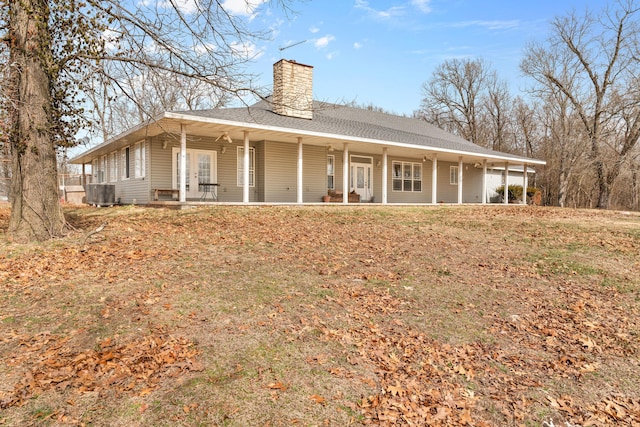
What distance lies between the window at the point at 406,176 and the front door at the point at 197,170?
9.53m

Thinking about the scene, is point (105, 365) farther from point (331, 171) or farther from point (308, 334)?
point (331, 171)

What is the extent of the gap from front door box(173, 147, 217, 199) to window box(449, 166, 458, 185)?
1419 cm

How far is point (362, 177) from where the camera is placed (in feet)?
61.8

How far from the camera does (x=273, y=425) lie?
2.73 m

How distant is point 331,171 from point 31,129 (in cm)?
1223

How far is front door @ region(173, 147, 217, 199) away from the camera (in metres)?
13.9

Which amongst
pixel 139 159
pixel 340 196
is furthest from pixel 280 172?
pixel 139 159

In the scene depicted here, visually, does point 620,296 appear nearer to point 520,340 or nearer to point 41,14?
point 520,340

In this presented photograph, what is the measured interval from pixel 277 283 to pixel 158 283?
1581 mm

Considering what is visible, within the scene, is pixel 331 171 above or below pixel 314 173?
→ above

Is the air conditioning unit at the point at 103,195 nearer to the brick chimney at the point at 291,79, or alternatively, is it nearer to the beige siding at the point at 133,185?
the beige siding at the point at 133,185

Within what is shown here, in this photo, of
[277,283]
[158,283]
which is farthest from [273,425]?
[158,283]

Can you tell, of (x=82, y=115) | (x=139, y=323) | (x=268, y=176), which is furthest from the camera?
(x=268, y=176)

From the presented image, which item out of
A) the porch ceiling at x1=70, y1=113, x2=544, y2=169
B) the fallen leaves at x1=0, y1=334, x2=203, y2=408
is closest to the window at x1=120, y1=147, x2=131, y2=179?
the porch ceiling at x1=70, y1=113, x2=544, y2=169
